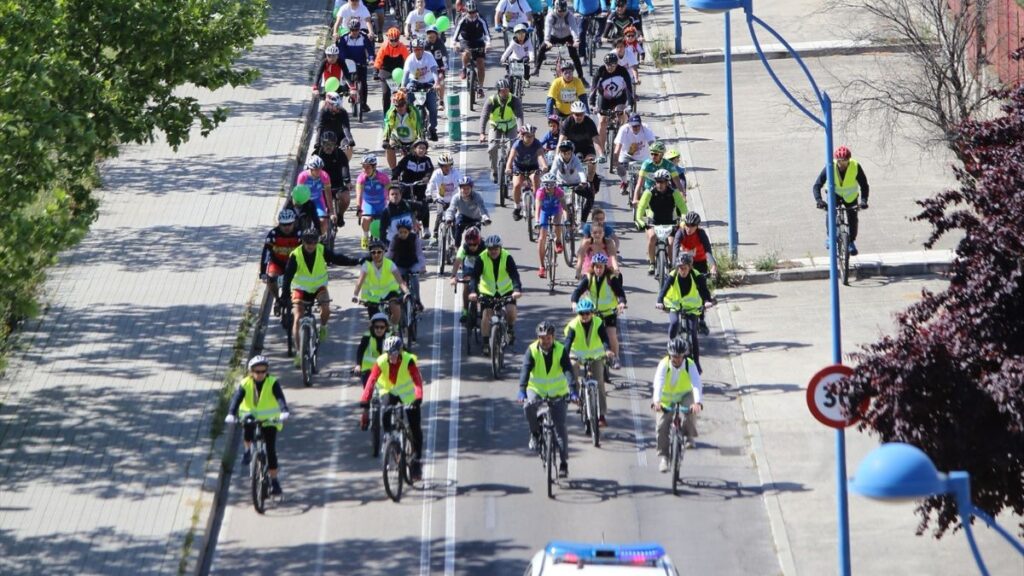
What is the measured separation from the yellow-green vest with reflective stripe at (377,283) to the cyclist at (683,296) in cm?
334

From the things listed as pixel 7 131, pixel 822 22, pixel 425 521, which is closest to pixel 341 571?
pixel 425 521

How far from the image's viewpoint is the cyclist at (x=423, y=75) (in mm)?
31953

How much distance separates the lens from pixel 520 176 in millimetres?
27656

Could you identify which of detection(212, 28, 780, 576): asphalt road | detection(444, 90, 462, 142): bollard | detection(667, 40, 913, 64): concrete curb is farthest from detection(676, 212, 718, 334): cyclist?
detection(667, 40, 913, 64): concrete curb

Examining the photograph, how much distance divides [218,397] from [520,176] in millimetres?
7251

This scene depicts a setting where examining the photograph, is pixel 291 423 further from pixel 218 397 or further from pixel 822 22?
pixel 822 22

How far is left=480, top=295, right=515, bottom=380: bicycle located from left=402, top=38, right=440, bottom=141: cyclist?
9903 millimetres

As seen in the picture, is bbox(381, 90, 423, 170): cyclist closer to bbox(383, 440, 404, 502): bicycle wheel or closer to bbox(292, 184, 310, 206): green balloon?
bbox(292, 184, 310, 206): green balloon

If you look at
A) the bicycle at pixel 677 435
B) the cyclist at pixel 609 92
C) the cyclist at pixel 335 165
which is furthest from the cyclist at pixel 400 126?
the bicycle at pixel 677 435

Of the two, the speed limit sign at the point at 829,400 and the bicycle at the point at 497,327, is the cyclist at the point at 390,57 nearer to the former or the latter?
the bicycle at the point at 497,327

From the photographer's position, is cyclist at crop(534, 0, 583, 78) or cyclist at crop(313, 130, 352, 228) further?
cyclist at crop(534, 0, 583, 78)

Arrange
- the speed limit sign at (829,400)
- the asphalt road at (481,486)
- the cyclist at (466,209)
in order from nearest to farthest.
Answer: the speed limit sign at (829,400)
the asphalt road at (481,486)
the cyclist at (466,209)

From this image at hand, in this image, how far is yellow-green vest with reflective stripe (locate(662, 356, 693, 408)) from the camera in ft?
63.3

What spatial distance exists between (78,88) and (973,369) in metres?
11.3
